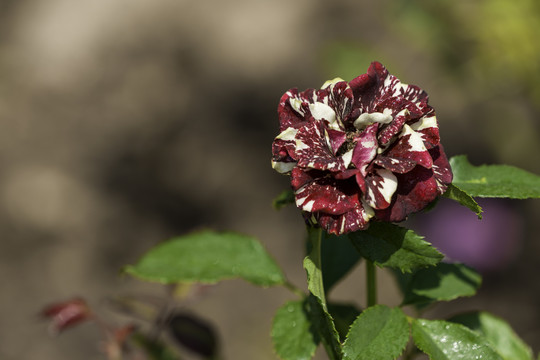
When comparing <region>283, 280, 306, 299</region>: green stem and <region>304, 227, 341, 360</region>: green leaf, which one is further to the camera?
<region>283, 280, 306, 299</region>: green stem

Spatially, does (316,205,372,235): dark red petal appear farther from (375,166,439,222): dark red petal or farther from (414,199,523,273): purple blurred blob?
(414,199,523,273): purple blurred blob

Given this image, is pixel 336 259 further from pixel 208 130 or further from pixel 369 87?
pixel 208 130

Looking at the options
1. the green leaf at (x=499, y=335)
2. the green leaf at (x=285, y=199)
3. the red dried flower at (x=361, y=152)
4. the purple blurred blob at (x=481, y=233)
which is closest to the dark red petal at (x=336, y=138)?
the red dried flower at (x=361, y=152)

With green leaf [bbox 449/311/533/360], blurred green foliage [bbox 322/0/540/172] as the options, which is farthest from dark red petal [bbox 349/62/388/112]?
blurred green foliage [bbox 322/0/540/172]

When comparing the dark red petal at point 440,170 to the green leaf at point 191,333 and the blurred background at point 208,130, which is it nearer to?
the green leaf at point 191,333

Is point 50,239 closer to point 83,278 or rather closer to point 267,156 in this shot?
point 83,278
